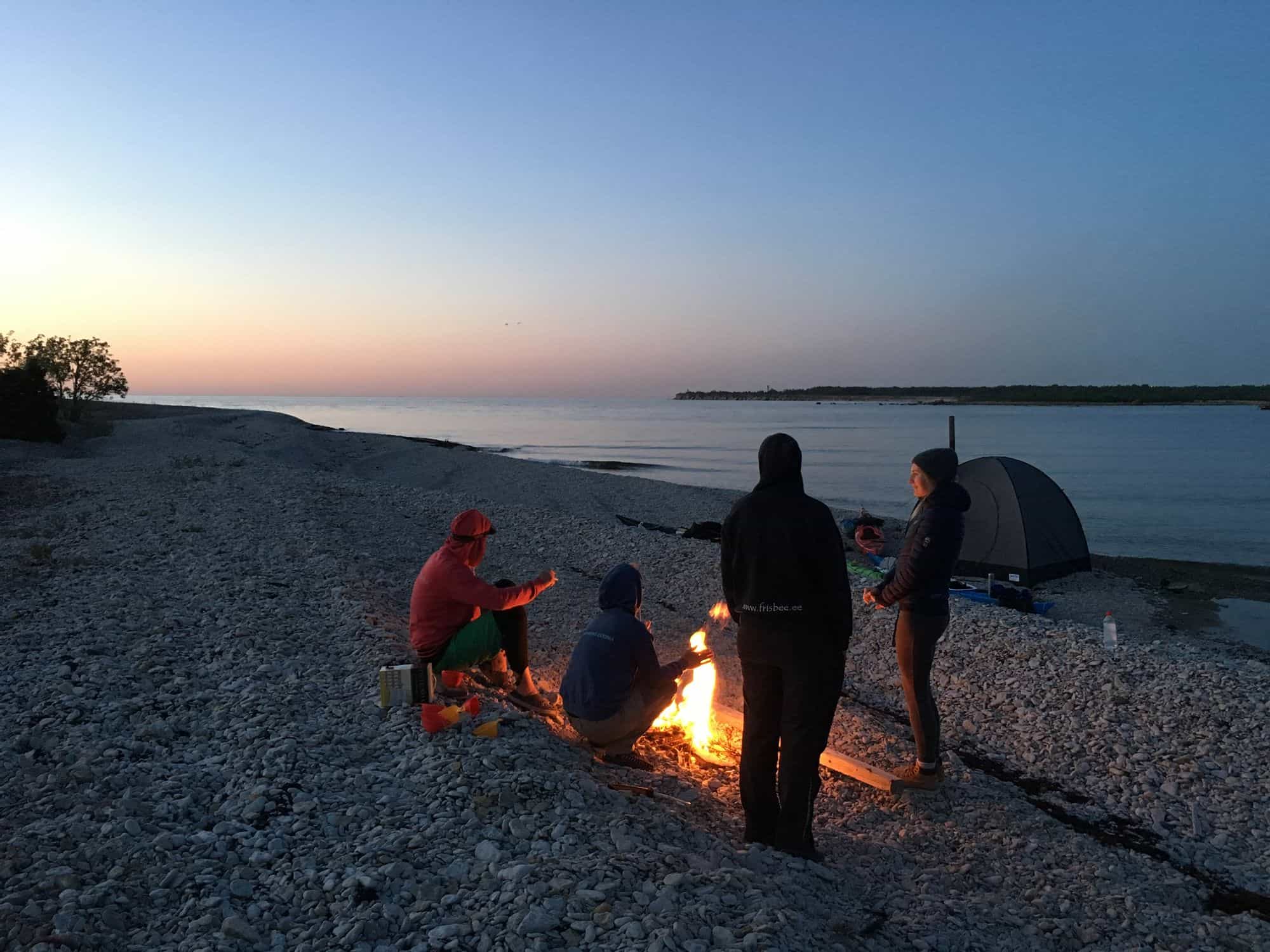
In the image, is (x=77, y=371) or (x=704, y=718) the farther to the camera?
(x=77, y=371)

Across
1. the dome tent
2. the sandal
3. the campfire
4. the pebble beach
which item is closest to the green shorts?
the sandal

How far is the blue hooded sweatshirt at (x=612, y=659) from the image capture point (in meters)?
5.62

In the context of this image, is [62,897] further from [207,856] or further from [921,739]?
[921,739]

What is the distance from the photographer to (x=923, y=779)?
5.91 metres

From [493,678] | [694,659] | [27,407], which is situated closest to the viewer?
[694,659]

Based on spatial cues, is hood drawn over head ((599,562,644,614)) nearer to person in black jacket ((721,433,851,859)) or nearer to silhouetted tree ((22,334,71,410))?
person in black jacket ((721,433,851,859))

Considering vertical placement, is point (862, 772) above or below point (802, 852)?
below

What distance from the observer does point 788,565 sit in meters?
4.47

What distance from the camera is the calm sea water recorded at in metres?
24.8

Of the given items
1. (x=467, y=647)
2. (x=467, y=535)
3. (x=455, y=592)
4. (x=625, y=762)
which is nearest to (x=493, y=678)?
(x=467, y=647)

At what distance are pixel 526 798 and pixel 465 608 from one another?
83.5 inches

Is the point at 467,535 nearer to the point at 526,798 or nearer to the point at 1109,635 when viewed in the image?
the point at 526,798

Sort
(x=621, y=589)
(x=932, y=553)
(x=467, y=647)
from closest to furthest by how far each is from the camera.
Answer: (x=932, y=553), (x=621, y=589), (x=467, y=647)

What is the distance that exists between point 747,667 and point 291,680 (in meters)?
4.04
